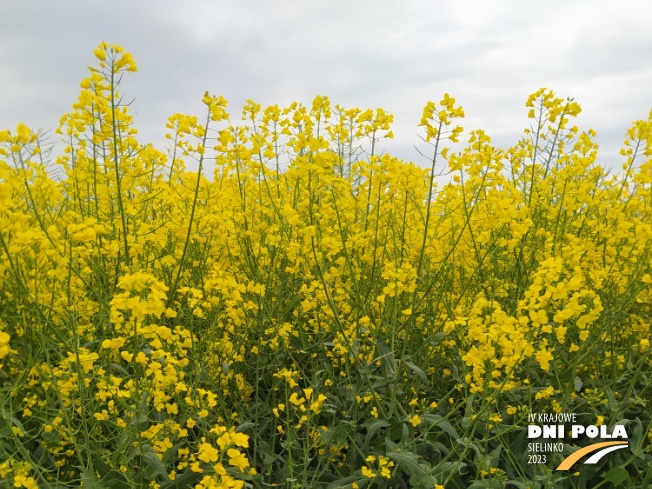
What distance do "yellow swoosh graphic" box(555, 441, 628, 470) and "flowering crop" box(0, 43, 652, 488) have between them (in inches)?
3.3

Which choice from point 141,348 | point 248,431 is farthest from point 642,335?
point 141,348

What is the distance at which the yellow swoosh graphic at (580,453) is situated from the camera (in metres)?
2.63

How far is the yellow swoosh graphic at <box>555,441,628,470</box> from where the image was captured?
2633 mm

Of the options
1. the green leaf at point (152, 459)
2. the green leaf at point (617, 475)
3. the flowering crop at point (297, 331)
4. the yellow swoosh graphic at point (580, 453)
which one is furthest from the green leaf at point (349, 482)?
the green leaf at point (617, 475)

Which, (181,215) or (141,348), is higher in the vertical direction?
(181,215)

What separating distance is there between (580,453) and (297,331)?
5.64ft

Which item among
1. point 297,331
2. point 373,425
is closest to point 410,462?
point 373,425

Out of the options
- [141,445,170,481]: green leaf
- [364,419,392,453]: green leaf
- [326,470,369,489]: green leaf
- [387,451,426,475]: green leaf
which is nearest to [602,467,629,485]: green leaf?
[387,451,426,475]: green leaf

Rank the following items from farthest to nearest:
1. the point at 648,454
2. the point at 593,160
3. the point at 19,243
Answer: the point at 593,160, the point at 648,454, the point at 19,243

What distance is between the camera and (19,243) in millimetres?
2059

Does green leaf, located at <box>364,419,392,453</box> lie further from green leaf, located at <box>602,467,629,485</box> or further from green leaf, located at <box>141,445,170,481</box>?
green leaf, located at <box>602,467,629,485</box>

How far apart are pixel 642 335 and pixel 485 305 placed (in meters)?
1.46

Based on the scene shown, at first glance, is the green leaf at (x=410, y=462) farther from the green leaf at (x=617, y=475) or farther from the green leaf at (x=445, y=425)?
the green leaf at (x=617, y=475)

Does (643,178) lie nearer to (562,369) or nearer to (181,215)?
(562,369)
